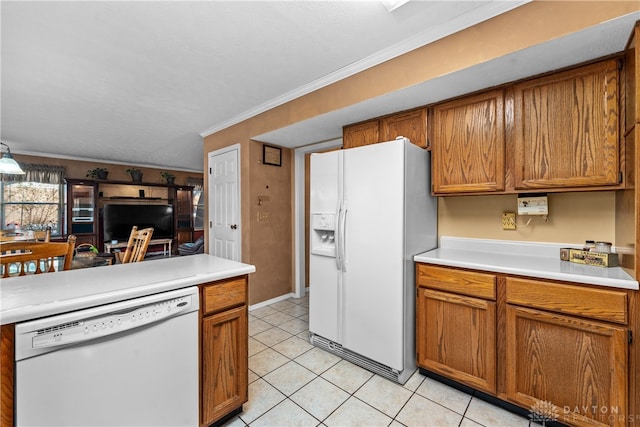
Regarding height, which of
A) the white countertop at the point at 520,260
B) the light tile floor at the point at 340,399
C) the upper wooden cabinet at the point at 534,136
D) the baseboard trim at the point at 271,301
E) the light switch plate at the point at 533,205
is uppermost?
the upper wooden cabinet at the point at 534,136

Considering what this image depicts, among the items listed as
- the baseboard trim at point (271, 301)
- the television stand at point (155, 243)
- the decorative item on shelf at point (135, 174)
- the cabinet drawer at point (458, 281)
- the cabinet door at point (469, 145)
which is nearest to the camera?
the cabinet drawer at point (458, 281)

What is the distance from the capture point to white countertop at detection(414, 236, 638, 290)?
1379mm

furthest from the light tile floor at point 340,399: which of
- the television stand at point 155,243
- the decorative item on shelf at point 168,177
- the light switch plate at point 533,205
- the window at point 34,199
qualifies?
the decorative item on shelf at point 168,177

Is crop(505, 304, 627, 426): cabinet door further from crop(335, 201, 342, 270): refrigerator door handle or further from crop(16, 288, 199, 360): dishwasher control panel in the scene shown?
crop(16, 288, 199, 360): dishwasher control panel

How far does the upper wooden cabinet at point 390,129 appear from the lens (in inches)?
87.6

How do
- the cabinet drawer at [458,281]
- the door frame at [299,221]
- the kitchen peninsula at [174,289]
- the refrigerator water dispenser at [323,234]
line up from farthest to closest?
the door frame at [299,221]
the refrigerator water dispenser at [323,234]
the cabinet drawer at [458,281]
the kitchen peninsula at [174,289]

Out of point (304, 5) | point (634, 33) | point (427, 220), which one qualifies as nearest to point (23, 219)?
point (304, 5)

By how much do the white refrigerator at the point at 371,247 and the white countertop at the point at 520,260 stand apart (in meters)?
0.19

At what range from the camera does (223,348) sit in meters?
1.46

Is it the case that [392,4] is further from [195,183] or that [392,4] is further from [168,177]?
[195,183]

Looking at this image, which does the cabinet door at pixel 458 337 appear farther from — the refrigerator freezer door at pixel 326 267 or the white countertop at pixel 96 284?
the white countertop at pixel 96 284

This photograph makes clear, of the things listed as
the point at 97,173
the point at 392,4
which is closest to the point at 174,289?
the point at 392,4

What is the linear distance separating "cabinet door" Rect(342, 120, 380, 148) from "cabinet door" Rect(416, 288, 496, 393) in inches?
56.3

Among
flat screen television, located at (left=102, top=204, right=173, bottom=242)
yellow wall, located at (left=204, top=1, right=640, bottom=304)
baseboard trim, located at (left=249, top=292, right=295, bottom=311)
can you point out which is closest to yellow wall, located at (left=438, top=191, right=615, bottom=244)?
yellow wall, located at (left=204, top=1, right=640, bottom=304)
